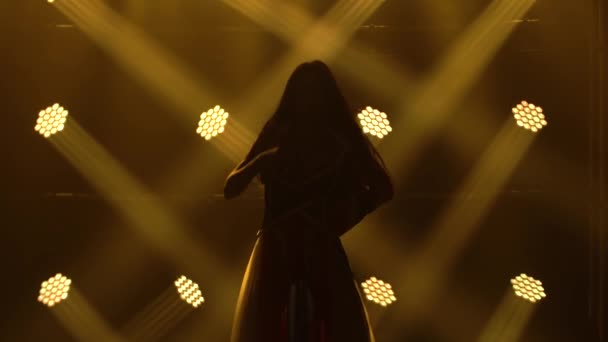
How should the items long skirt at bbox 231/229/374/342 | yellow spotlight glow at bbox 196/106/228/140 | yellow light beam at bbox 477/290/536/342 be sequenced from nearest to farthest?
long skirt at bbox 231/229/374/342
yellow light beam at bbox 477/290/536/342
yellow spotlight glow at bbox 196/106/228/140

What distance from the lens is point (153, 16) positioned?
391 cm

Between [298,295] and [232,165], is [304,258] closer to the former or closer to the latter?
[298,295]

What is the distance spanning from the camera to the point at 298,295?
88.4 inches

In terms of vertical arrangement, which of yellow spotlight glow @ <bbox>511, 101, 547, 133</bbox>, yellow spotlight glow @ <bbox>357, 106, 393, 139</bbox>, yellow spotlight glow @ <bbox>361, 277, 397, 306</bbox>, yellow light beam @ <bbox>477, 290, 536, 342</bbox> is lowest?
yellow spotlight glow @ <bbox>361, 277, 397, 306</bbox>

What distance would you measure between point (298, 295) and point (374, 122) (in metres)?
1.78

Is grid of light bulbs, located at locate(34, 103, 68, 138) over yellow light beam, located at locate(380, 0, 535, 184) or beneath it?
beneath

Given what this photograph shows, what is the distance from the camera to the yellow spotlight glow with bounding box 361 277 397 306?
3836 millimetres

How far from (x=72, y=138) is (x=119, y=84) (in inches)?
13.1

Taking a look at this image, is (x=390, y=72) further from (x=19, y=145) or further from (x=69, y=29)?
(x=19, y=145)

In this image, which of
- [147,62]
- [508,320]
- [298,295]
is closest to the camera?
Result: [298,295]

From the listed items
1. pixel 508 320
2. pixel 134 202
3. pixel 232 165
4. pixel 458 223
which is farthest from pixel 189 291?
pixel 508 320

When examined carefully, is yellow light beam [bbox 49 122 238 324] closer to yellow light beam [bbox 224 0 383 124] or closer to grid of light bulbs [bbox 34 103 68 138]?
grid of light bulbs [bbox 34 103 68 138]

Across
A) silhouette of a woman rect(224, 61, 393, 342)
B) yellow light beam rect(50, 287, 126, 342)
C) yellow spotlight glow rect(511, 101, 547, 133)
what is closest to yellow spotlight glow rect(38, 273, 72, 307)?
yellow light beam rect(50, 287, 126, 342)

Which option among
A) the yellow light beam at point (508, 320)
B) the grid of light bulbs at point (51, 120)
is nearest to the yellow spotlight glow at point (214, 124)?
the grid of light bulbs at point (51, 120)
